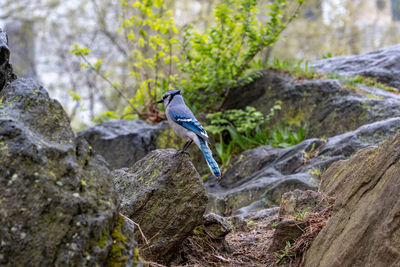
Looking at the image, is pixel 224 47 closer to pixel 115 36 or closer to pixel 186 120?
pixel 186 120

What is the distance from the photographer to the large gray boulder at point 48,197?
223 centimetres

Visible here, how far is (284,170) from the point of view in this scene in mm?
7078

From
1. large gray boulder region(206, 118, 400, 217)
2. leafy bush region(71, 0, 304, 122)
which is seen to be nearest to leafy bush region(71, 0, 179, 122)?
leafy bush region(71, 0, 304, 122)

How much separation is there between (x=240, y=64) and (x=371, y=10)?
57.5 ft

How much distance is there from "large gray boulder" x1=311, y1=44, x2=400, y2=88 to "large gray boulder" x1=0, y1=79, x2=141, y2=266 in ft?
27.8

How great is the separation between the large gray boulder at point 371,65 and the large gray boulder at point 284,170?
333 cm

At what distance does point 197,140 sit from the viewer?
486 cm

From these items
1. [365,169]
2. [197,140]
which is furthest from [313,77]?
[365,169]

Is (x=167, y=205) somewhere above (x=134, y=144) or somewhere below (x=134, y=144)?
above

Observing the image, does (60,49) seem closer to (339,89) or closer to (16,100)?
(339,89)

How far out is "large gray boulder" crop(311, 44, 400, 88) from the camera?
31.8ft

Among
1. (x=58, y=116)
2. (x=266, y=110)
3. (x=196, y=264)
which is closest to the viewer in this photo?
(x=58, y=116)

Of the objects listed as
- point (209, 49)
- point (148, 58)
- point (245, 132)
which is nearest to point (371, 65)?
point (245, 132)

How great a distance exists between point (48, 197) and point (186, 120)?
275 cm
